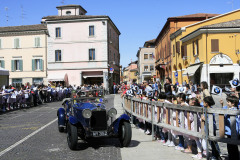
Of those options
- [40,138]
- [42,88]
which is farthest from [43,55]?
[40,138]

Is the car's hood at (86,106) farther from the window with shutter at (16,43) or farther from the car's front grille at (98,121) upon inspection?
the window with shutter at (16,43)

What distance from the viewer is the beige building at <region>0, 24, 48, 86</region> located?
43.5 meters

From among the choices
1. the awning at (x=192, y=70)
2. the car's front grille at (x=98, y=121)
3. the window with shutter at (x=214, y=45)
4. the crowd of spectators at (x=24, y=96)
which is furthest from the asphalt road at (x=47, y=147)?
the window with shutter at (x=214, y=45)

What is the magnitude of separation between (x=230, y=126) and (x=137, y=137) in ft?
12.9

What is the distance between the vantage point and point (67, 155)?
665cm

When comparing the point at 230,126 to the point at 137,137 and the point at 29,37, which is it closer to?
the point at 137,137

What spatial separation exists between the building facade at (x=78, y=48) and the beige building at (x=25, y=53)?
167cm

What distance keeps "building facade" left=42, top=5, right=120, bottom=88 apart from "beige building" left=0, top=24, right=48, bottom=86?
5.47 feet

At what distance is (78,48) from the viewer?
4234cm

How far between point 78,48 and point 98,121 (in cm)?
3589

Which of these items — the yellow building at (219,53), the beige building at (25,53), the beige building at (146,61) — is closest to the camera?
the yellow building at (219,53)

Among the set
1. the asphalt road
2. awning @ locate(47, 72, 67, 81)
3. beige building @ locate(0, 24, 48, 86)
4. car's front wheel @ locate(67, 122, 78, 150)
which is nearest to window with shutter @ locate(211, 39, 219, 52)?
awning @ locate(47, 72, 67, 81)

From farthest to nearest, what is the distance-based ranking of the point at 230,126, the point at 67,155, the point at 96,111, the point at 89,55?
the point at 89,55
the point at 96,111
the point at 67,155
the point at 230,126

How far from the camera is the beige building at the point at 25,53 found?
43.5 m
